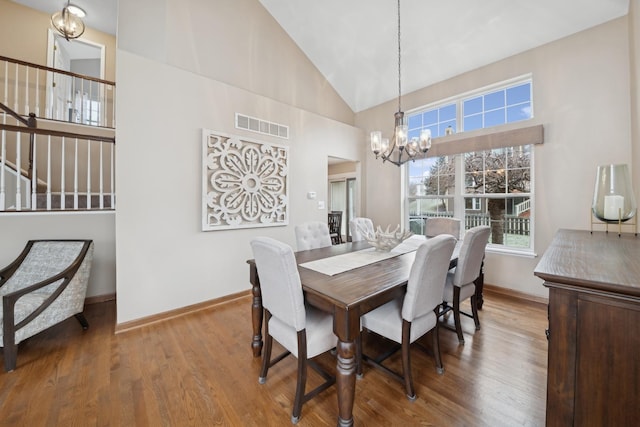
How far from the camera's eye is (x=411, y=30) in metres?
3.46

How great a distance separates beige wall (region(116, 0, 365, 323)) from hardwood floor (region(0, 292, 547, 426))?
2.01 feet

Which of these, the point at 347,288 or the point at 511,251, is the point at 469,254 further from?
the point at 511,251

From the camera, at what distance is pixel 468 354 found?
83.7 inches

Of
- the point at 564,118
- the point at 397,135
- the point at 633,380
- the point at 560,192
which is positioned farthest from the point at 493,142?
the point at 633,380

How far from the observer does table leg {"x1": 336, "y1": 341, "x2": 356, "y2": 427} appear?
135cm

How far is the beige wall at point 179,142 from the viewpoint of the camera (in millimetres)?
2551

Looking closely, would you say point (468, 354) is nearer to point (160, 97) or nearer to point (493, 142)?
point (493, 142)

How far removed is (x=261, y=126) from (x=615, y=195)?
367 centimetres

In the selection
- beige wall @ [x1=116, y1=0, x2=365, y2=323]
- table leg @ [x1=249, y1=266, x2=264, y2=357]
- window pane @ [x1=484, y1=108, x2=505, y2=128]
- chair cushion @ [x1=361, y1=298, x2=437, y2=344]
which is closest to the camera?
chair cushion @ [x1=361, y1=298, x2=437, y2=344]

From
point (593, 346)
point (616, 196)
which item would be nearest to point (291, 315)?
point (593, 346)

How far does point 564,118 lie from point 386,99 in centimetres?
267

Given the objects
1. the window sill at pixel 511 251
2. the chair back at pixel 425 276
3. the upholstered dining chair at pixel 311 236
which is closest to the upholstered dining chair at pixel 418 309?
the chair back at pixel 425 276

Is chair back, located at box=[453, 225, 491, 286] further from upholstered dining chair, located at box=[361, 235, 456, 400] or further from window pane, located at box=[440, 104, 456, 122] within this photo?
window pane, located at box=[440, 104, 456, 122]

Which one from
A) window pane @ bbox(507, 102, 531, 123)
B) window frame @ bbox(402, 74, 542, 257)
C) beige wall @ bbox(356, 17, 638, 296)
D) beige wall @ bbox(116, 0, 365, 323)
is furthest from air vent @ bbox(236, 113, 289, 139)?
window pane @ bbox(507, 102, 531, 123)
